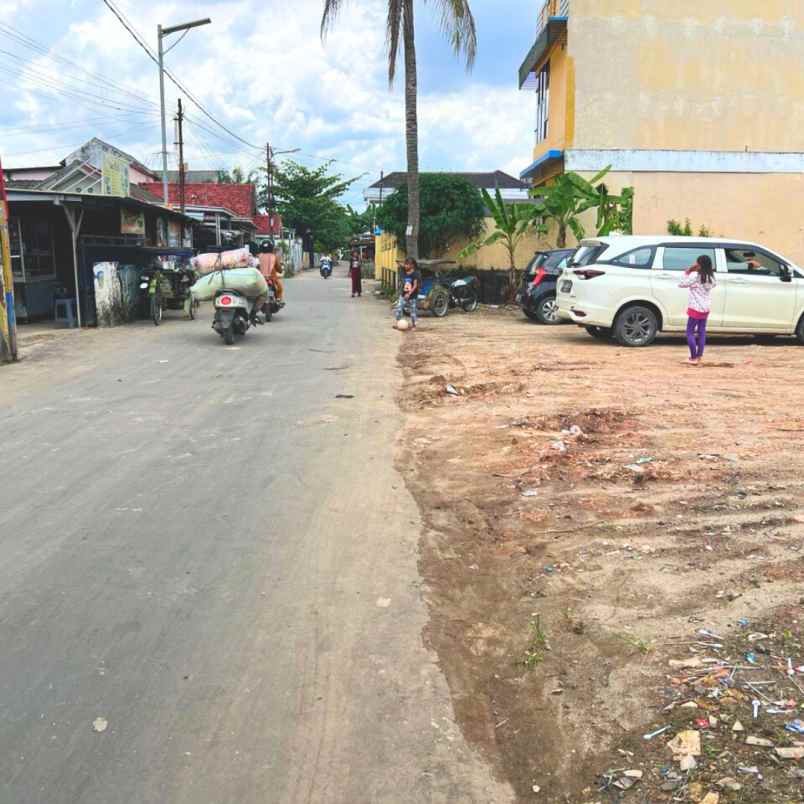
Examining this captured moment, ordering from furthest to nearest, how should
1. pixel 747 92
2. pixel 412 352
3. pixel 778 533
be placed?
1. pixel 747 92
2. pixel 412 352
3. pixel 778 533

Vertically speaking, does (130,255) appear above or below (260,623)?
above

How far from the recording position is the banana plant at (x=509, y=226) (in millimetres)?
23141

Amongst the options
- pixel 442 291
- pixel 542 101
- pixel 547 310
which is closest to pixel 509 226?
pixel 442 291

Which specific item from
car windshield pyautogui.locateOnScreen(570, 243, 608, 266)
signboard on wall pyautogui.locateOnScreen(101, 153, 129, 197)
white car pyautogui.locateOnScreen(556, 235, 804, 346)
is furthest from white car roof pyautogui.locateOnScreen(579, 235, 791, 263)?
signboard on wall pyautogui.locateOnScreen(101, 153, 129, 197)

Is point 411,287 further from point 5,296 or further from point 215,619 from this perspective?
point 215,619

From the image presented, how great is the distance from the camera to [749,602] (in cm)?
414

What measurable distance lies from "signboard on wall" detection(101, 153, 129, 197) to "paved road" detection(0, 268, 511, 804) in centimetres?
1397

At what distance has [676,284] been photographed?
14.3 metres

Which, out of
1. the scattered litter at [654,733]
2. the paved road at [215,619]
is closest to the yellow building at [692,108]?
the paved road at [215,619]

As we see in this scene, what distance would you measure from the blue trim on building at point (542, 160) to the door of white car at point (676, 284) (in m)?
11.2

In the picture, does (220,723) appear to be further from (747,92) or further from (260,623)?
(747,92)

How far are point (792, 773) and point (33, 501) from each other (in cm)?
506

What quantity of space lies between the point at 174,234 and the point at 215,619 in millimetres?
27587

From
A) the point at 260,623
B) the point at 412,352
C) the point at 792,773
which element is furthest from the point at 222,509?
the point at 412,352
